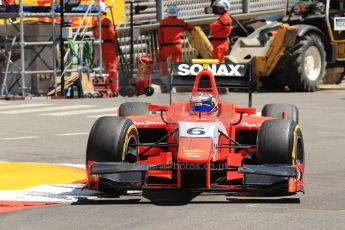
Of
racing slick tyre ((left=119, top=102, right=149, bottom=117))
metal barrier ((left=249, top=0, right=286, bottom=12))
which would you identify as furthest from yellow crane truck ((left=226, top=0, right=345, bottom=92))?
racing slick tyre ((left=119, top=102, right=149, bottom=117))

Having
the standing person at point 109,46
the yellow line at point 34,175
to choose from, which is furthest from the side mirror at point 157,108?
the standing person at point 109,46

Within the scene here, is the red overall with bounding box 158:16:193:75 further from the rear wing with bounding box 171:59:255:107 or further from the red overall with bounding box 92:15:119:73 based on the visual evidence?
the rear wing with bounding box 171:59:255:107

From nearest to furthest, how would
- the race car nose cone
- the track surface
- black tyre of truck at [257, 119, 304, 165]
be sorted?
the track surface
the race car nose cone
black tyre of truck at [257, 119, 304, 165]

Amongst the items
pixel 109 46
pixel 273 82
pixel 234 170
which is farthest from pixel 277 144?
pixel 273 82

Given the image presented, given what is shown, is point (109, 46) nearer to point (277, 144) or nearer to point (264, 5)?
point (264, 5)

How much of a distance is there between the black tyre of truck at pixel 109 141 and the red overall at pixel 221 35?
14943 millimetres

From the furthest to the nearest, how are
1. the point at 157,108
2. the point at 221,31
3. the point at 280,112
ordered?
the point at 221,31 < the point at 280,112 < the point at 157,108

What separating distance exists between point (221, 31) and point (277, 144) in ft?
50.3

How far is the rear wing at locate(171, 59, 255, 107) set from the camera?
11734 mm

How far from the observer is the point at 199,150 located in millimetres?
9406

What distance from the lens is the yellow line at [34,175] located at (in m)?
10.7

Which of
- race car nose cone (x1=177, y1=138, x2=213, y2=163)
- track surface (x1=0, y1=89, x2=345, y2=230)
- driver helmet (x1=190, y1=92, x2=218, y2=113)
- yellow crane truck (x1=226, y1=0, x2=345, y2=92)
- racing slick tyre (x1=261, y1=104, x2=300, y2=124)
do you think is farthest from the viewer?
yellow crane truck (x1=226, y1=0, x2=345, y2=92)

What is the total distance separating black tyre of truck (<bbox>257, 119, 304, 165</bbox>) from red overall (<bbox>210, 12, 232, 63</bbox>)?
49.2 ft

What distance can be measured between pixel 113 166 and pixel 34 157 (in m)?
4.00
